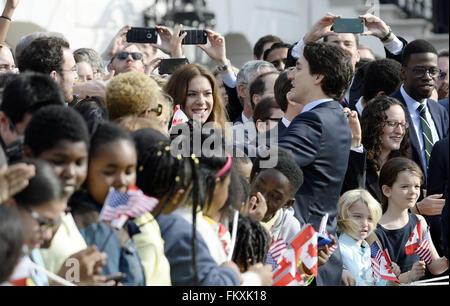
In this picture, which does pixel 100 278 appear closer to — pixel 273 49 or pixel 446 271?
pixel 446 271

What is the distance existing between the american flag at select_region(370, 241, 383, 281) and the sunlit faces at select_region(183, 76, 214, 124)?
1334mm

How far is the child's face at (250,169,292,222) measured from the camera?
4.81 meters

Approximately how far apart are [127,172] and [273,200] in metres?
1.35

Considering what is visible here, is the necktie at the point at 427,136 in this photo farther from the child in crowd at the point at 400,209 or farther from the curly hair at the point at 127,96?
the curly hair at the point at 127,96

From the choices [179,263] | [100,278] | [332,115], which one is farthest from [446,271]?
[100,278]

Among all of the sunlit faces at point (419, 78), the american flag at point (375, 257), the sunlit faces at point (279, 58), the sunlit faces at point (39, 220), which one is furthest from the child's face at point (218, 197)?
the sunlit faces at point (279, 58)

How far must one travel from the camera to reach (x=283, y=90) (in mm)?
6027

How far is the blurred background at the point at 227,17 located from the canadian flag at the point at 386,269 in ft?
26.9

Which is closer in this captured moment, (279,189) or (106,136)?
(106,136)

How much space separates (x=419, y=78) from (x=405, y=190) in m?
1.19

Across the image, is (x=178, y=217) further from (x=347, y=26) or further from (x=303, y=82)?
(x=347, y=26)

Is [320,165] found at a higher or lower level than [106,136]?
lower

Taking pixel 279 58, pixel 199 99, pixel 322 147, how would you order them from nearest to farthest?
pixel 322 147 → pixel 199 99 → pixel 279 58

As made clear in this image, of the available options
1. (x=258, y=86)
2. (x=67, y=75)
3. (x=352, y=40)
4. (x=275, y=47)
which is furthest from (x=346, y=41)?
(x=67, y=75)
